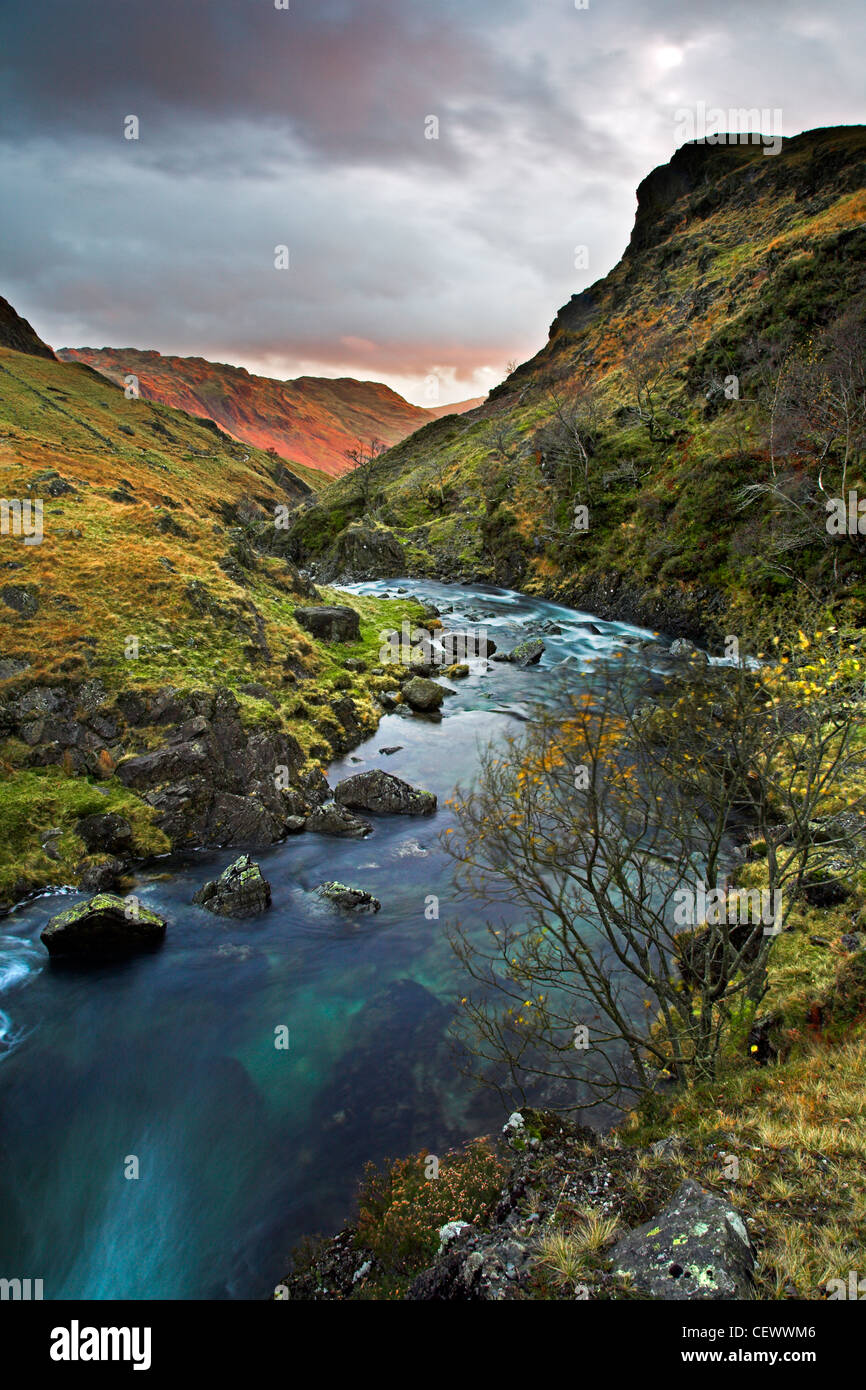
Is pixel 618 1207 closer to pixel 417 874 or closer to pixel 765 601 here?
pixel 417 874

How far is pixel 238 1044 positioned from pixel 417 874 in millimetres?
7424

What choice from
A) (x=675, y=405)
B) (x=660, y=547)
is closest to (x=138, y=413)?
(x=675, y=405)

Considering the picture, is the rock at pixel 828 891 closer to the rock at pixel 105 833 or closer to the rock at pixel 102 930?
the rock at pixel 102 930

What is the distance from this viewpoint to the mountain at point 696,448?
1431 inches

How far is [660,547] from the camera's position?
46438 mm

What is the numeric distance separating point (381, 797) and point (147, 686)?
390 inches

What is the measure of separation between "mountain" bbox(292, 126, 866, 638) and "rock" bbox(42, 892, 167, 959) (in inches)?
1059

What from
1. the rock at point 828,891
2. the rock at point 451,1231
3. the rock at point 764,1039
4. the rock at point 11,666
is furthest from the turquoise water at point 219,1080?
the rock at point 11,666

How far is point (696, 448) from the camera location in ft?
164

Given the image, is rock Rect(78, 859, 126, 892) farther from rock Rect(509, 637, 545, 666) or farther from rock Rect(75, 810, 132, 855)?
rock Rect(509, 637, 545, 666)

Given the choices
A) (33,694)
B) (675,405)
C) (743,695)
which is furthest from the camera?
(675,405)

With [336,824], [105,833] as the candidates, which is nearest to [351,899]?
[336,824]

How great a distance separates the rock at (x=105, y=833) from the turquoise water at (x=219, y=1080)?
5.48ft

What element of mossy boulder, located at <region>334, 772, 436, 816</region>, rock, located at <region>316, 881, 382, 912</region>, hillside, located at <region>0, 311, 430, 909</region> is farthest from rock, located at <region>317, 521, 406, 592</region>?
rock, located at <region>316, 881, 382, 912</region>
